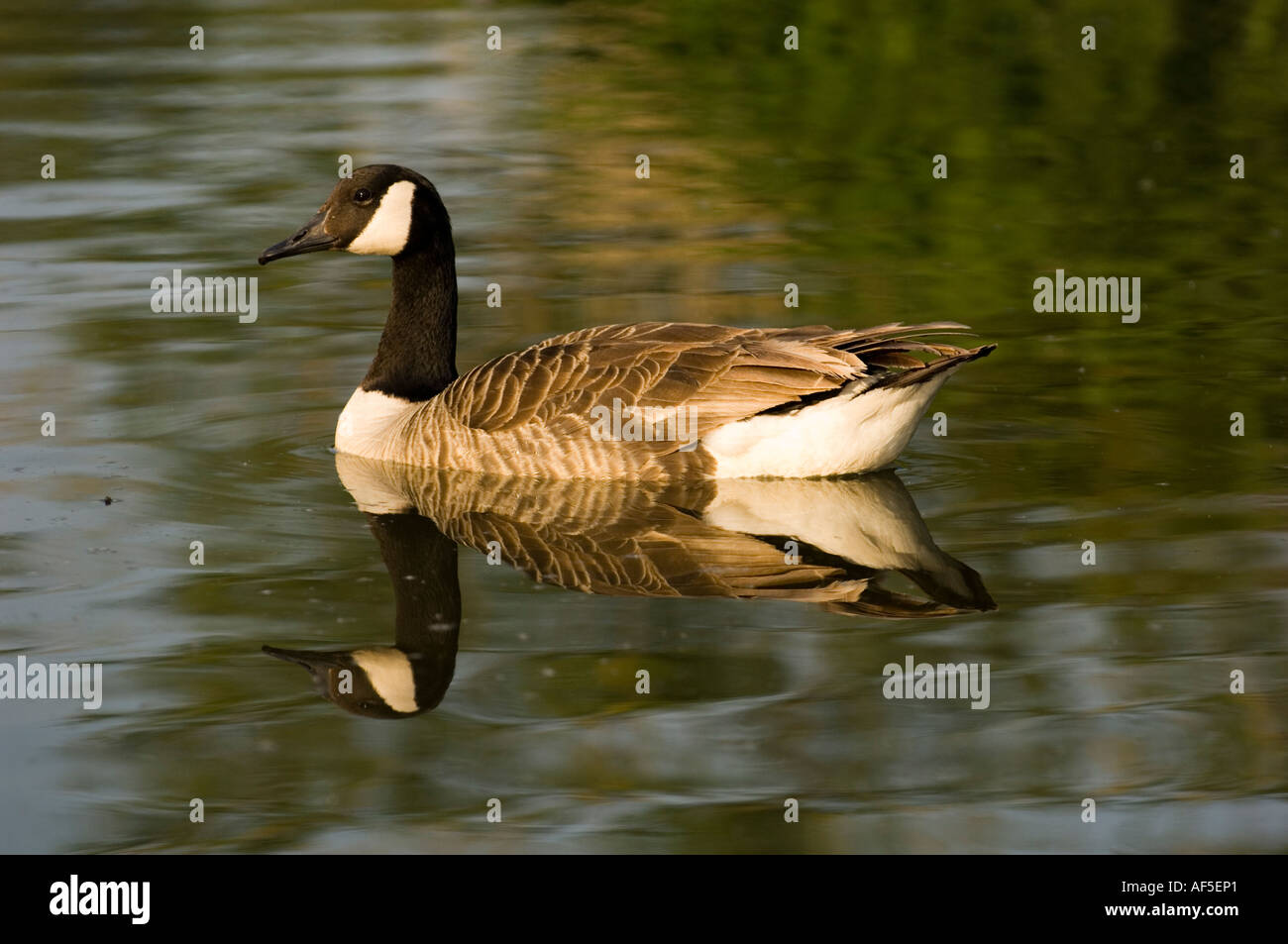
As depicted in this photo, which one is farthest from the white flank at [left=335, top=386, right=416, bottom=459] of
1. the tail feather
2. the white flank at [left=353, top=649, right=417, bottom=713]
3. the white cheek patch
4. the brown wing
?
the white flank at [left=353, top=649, right=417, bottom=713]

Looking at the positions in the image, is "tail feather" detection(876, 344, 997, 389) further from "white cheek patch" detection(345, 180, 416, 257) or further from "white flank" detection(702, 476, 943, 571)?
"white cheek patch" detection(345, 180, 416, 257)

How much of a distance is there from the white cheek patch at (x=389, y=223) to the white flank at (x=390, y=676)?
149 inches

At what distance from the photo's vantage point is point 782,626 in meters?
7.78

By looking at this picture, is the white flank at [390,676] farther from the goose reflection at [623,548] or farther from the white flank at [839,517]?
the white flank at [839,517]

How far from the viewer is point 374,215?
10.8m

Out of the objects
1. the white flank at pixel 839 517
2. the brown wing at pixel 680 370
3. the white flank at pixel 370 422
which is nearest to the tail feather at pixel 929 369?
the brown wing at pixel 680 370

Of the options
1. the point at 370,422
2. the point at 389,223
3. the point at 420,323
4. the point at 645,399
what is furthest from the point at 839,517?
the point at 389,223

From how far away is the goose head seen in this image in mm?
10805

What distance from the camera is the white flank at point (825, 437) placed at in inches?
373

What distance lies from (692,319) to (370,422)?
113 inches

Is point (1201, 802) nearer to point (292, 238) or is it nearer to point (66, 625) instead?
point (66, 625)

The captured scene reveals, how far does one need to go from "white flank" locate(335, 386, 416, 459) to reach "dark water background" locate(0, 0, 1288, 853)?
251 mm

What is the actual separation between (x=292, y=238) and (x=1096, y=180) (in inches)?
339

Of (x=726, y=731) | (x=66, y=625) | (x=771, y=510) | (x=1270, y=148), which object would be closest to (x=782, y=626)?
(x=726, y=731)
